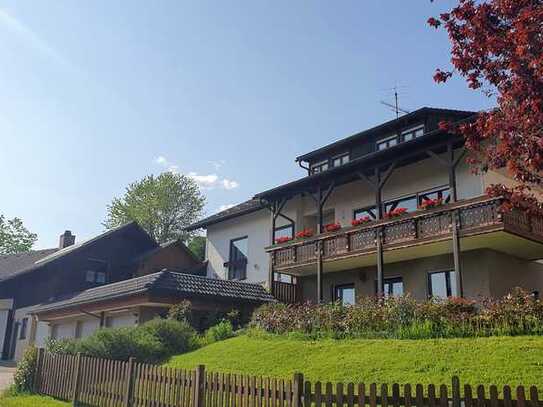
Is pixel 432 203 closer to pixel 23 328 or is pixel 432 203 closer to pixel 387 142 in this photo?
pixel 387 142

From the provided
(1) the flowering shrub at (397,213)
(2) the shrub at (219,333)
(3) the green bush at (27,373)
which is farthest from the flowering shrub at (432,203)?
(3) the green bush at (27,373)

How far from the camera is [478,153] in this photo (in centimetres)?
812

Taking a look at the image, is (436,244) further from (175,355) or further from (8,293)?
(8,293)

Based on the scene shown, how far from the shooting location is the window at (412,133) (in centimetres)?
2272

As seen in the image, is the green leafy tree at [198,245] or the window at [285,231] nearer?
the window at [285,231]

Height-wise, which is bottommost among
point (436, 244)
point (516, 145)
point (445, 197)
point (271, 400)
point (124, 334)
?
point (271, 400)

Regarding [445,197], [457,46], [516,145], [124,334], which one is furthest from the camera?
[445,197]

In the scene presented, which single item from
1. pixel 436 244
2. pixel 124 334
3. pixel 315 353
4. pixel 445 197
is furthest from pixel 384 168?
pixel 124 334

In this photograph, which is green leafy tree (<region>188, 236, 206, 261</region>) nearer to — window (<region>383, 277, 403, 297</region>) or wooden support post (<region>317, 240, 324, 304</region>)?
wooden support post (<region>317, 240, 324, 304</region>)

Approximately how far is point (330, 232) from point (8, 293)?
21.4 m

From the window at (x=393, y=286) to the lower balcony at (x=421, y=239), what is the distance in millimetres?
861

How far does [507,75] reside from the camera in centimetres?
690

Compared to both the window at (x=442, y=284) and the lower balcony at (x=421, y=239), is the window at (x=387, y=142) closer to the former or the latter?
the lower balcony at (x=421, y=239)

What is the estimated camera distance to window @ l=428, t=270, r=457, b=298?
19141 mm
